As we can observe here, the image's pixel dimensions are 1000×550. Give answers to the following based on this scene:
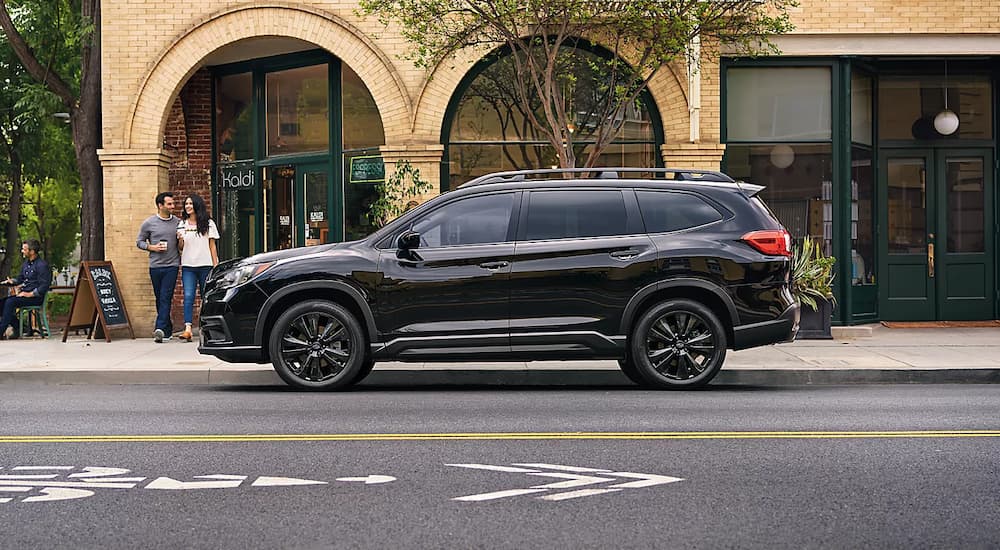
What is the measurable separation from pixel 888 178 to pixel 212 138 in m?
10.2

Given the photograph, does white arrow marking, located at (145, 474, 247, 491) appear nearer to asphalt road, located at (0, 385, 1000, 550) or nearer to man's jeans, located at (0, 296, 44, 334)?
asphalt road, located at (0, 385, 1000, 550)

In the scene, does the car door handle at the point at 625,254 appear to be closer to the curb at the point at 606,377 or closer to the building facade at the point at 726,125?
the curb at the point at 606,377

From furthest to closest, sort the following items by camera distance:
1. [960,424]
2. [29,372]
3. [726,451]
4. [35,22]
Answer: [35,22], [29,372], [960,424], [726,451]

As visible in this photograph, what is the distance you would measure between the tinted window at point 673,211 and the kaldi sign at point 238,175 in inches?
363

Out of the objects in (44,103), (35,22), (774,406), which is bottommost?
(774,406)

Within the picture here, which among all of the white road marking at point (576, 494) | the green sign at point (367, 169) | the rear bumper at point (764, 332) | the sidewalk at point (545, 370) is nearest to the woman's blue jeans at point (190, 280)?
the sidewalk at point (545, 370)

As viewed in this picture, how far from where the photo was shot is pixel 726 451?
725 centimetres

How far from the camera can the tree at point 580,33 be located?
45.8ft

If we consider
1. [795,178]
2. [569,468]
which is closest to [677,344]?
[569,468]

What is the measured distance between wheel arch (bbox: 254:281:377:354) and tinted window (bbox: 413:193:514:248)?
767mm

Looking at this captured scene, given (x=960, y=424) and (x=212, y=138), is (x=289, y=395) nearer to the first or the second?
(x=960, y=424)

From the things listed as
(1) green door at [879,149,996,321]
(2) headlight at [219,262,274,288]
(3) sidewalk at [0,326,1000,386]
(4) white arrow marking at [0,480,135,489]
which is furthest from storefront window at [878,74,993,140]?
(4) white arrow marking at [0,480,135,489]

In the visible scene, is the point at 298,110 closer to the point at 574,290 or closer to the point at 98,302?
the point at 98,302

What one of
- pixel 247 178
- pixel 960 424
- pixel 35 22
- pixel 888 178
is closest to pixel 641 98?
pixel 888 178
